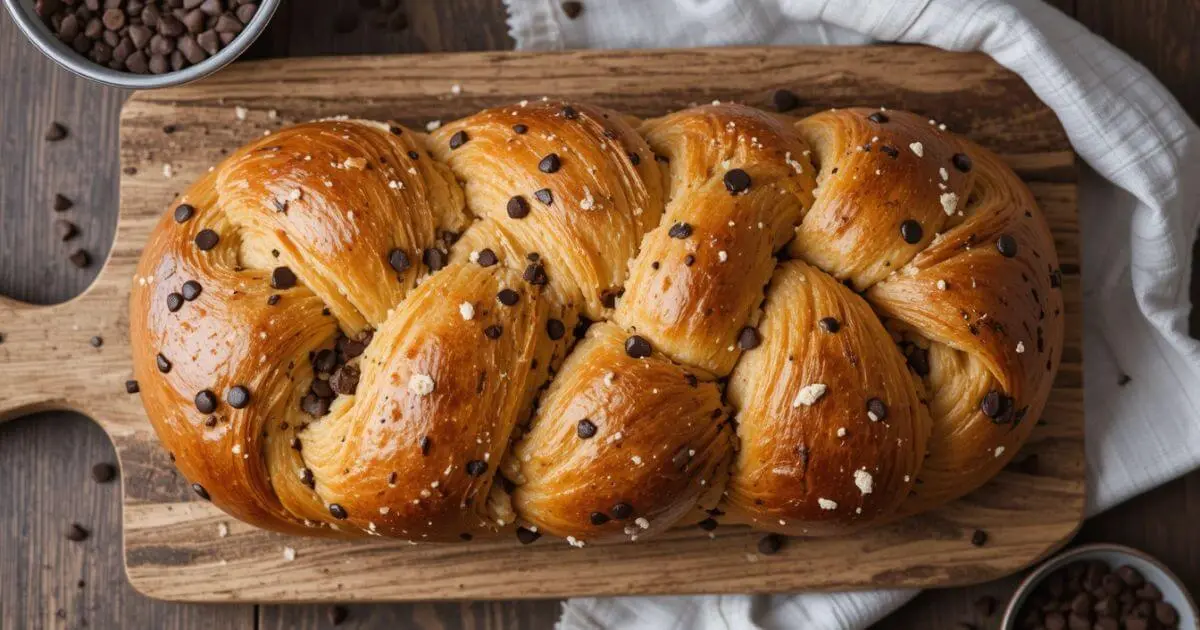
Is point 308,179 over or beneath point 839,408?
over

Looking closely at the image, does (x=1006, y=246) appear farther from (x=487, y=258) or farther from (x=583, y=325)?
(x=487, y=258)

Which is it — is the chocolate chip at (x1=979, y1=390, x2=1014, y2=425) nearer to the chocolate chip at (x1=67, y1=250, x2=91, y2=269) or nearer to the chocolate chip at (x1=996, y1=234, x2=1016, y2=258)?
the chocolate chip at (x1=996, y1=234, x2=1016, y2=258)

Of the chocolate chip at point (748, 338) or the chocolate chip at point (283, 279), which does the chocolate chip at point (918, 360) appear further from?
the chocolate chip at point (283, 279)

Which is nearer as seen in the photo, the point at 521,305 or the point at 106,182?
the point at 521,305

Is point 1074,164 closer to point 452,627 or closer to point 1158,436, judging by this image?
point 1158,436

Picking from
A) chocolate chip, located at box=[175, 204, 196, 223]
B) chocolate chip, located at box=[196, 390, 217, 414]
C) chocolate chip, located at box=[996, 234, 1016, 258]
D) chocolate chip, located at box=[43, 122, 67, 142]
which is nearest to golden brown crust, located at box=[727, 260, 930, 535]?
chocolate chip, located at box=[996, 234, 1016, 258]

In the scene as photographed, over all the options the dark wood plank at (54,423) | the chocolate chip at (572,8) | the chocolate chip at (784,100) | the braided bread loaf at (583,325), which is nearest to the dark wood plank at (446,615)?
the dark wood plank at (54,423)

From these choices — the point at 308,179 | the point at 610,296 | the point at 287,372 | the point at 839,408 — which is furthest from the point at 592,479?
the point at 308,179
